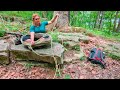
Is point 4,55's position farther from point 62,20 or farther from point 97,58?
point 62,20

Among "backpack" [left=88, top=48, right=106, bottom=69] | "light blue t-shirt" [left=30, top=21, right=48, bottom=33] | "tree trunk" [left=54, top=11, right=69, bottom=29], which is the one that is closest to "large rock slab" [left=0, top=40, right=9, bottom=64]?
"light blue t-shirt" [left=30, top=21, right=48, bottom=33]

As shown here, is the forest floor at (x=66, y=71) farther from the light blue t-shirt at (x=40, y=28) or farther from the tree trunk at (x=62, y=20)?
the tree trunk at (x=62, y=20)

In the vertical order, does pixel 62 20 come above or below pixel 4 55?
above

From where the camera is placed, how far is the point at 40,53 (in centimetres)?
363

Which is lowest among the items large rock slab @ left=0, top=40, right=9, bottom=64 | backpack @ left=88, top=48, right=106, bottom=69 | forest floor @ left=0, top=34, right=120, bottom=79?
forest floor @ left=0, top=34, right=120, bottom=79

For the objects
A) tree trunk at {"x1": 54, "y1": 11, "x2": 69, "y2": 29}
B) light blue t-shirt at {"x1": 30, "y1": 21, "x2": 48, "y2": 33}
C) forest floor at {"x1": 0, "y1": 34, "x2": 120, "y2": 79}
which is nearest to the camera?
forest floor at {"x1": 0, "y1": 34, "x2": 120, "y2": 79}

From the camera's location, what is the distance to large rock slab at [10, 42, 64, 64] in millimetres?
3576

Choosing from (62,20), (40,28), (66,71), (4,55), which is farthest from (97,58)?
(62,20)

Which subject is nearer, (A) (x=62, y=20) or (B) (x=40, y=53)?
(B) (x=40, y=53)

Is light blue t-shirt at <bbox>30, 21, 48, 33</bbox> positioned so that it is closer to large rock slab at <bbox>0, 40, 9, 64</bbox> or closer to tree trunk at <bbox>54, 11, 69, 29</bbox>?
large rock slab at <bbox>0, 40, 9, 64</bbox>

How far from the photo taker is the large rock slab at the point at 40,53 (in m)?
3.58
